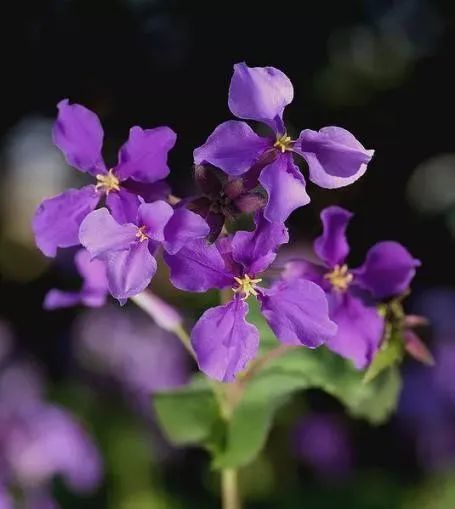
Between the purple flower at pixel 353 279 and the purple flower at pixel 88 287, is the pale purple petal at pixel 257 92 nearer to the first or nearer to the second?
the purple flower at pixel 353 279

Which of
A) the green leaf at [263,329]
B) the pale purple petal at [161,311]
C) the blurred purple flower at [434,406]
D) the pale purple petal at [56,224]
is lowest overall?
the blurred purple flower at [434,406]

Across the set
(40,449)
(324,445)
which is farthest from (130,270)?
(324,445)

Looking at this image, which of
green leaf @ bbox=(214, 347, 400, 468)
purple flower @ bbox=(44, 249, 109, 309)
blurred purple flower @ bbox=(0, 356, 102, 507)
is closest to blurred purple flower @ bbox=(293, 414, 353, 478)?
blurred purple flower @ bbox=(0, 356, 102, 507)

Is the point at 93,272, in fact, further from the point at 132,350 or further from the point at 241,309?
the point at 132,350

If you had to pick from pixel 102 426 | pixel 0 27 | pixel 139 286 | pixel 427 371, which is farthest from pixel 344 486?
pixel 139 286

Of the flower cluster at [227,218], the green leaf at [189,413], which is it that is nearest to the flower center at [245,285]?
the flower cluster at [227,218]
